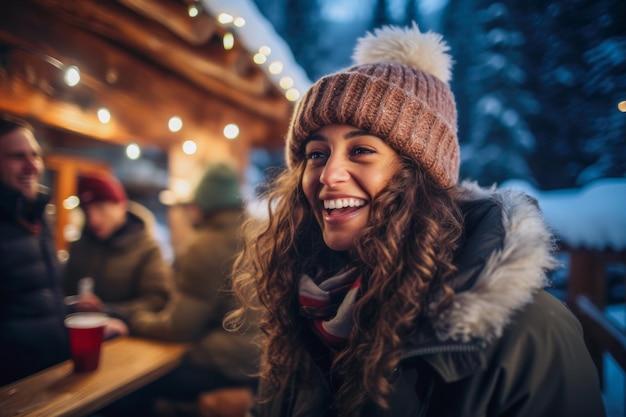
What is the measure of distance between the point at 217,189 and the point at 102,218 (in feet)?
3.94

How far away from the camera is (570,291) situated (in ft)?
14.1

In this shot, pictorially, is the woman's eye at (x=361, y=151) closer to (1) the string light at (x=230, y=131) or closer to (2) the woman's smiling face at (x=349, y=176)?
(2) the woman's smiling face at (x=349, y=176)

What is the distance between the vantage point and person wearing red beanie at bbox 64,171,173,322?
10.3 ft

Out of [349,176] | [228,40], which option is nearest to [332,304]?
[349,176]

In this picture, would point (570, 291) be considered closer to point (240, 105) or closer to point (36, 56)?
point (240, 105)

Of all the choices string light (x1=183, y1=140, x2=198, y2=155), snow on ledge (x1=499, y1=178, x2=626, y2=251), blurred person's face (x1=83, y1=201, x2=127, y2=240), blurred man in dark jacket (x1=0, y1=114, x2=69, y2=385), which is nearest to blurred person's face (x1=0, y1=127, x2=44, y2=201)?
blurred man in dark jacket (x1=0, y1=114, x2=69, y2=385)

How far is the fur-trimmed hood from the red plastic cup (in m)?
1.83

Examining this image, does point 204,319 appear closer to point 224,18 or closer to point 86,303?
point 86,303

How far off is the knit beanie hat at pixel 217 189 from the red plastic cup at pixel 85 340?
134cm

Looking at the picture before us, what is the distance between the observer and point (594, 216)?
372 centimetres

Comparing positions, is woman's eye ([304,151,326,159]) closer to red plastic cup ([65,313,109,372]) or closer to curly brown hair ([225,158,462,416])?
curly brown hair ([225,158,462,416])

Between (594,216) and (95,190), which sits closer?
(95,190)

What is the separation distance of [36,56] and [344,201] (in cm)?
224

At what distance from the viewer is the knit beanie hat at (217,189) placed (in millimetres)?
3031
